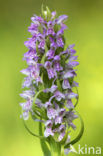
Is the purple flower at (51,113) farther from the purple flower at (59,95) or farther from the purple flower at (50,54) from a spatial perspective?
the purple flower at (50,54)

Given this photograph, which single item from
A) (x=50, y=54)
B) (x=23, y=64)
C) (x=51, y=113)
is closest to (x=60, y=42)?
(x=50, y=54)

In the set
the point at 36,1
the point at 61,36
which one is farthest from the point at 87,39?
the point at 61,36

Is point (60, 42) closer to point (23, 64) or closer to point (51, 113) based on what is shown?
point (51, 113)

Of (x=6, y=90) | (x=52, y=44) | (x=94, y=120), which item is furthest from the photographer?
(x=6, y=90)

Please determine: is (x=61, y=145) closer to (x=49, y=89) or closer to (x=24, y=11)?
(x=49, y=89)

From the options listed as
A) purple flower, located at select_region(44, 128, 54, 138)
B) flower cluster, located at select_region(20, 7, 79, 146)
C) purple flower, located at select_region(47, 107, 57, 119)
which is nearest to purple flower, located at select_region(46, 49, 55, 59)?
flower cluster, located at select_region(20, 7, 79, 146)

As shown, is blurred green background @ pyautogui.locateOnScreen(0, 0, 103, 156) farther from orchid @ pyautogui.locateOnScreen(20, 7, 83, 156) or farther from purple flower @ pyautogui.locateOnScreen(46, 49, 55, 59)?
purple flower @ pyautogui.locateOnScreen(46, 49, 55, 59)
